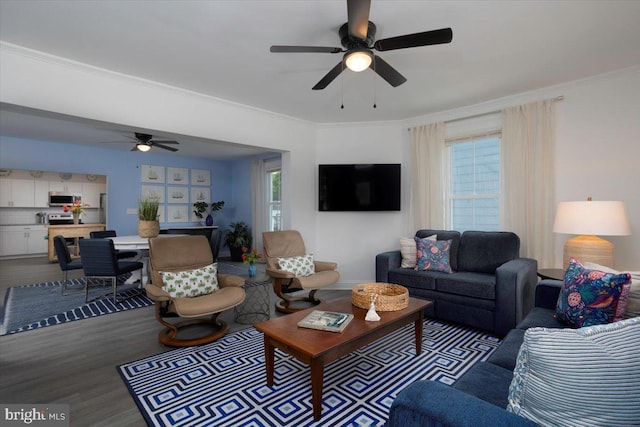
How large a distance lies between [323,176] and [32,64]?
3.35 m

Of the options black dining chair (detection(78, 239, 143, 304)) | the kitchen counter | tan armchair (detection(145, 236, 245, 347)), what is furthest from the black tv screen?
the kitchen counter

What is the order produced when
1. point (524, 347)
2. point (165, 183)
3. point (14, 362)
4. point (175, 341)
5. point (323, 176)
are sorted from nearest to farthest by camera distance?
point (524, 347)
point (14, 362)
point (175, 341)
point (323, 176)
point (165, 183)

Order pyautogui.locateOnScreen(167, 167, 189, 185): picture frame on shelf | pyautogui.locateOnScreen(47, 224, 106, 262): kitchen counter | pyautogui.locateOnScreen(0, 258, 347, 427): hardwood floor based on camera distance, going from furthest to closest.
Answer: pyautogui.locateOnScreen(167, 167, 189, 185): picture frame on shelf
pyautogui.locateOnScreen(47, 224, 106, 262): kitchen counter
pyautogui.locateOnScreen(0, 258, 347, 427): hardwood floor

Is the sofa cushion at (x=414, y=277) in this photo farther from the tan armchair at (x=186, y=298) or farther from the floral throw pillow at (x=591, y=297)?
the tan armchair at (x=186, y=298)

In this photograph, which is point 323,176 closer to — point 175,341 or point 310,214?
point 310,214

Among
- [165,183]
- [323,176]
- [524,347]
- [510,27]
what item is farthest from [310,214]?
[165,183]

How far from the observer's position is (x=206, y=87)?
11.1 ft

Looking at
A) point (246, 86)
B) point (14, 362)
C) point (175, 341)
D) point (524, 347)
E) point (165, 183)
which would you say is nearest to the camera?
point (524, 347)

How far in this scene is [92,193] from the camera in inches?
316

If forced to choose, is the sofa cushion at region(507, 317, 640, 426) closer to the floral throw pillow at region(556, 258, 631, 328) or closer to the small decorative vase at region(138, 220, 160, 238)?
the floral throw pillow at region(556, 258, 631, 328)

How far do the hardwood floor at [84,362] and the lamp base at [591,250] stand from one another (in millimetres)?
3179

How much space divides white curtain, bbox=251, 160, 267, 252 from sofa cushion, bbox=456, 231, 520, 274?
15.8ft

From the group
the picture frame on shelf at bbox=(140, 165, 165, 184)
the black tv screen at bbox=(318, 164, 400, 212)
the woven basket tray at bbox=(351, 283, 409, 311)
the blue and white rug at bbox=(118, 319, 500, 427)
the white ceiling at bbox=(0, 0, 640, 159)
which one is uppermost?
the white ceiling at bbox=(0, 0, 640, 159)

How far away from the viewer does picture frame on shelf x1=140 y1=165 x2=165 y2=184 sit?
728 centimetres
